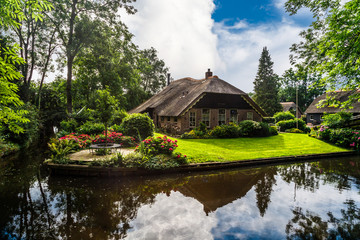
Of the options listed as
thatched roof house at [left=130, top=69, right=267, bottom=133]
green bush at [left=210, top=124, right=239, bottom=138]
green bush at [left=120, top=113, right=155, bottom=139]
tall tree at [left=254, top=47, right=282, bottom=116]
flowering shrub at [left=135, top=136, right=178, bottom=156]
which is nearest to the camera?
flowering shrub at [left=135, top=136, right=178, bottom=156]

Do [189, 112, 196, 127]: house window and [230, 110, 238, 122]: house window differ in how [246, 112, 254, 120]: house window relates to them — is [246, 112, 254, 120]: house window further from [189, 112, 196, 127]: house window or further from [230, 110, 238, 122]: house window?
[189, 112, 196, 127]: house window

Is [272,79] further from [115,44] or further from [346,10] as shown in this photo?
[346,10]

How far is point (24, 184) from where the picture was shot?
7.48 metres

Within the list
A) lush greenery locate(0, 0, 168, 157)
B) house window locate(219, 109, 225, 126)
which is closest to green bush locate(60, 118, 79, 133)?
lush greenery locate(0, 0, 168, 157)

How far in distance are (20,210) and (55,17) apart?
69.8 feet

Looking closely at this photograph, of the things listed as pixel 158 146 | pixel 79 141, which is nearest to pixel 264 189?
pixel 158 146

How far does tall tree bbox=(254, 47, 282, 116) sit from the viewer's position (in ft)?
114

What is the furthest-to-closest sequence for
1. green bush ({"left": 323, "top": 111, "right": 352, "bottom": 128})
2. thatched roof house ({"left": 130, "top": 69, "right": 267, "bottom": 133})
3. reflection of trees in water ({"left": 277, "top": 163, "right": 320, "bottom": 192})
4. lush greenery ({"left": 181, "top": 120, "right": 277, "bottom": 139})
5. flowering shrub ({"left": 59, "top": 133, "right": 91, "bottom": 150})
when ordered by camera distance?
thatched roof house ({"left": 130, "top": 69, "right": 267, "bottom": 133}), lush greenery ({"left": 181, "top": 120, "right": 277, "bottom": 139}), green bush ({"left": 323, "top": 111, "right": 352, "bottom": 128}), flowering shrub ({"left": 59, "top": 133, "right": 91, "bottom": 150}), reflection of trees in water ({"left": 277, "top": 163, "right": 320, "bottom": 192})

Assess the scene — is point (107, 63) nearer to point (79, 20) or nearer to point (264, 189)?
point (79, 20)

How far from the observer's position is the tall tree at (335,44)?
611cm

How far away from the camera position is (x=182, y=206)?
594cm

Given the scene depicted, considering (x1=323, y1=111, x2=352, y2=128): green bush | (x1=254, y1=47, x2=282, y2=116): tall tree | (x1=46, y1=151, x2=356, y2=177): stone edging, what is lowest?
(x1=46, y1=151, x2=356, y2=177): stone edging

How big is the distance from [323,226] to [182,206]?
380cm

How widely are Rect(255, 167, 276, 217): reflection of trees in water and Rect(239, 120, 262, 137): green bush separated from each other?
943 cm
